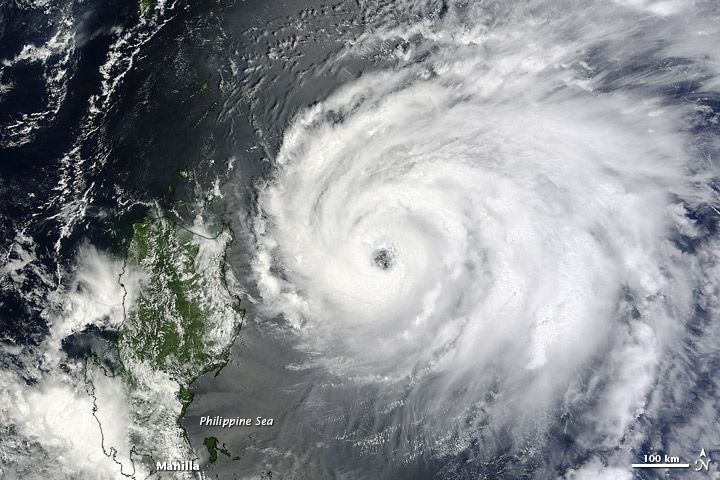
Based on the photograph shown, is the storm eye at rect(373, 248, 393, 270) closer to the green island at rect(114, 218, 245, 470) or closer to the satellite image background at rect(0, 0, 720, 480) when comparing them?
the satellite image background at rect(0, 0, 720, 480)

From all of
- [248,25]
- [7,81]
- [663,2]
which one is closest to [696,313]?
[663,2]

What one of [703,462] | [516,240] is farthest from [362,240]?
[703,462]

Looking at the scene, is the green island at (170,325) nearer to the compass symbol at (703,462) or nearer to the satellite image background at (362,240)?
the satellite image background at (362,240)

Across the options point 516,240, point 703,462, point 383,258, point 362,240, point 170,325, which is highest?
point 362,240

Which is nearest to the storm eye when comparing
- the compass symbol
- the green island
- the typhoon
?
the typhoon

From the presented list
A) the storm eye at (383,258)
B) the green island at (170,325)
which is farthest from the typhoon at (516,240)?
the green island at (170,325)

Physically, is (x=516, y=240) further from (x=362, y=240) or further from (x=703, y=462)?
(x=703, y=462)
